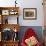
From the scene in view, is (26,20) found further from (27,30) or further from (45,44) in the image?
(45,44)

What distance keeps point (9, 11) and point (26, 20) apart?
71 cm

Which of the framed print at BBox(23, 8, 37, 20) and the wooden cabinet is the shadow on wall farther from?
the framed print at BBox(23, 8, 37, 20)

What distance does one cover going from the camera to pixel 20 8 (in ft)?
19.4

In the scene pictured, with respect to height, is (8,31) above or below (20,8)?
below

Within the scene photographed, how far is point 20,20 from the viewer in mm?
5914

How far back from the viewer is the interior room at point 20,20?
5.77 metres

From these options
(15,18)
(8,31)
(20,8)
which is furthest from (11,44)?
(20,8)

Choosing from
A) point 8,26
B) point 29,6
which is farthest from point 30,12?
point 8,26

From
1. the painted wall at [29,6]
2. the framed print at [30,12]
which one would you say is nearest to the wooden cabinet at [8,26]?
the painted wall at [29,6]

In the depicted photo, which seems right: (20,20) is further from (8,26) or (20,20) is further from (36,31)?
(36,31)

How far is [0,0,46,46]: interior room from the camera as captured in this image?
5766mm

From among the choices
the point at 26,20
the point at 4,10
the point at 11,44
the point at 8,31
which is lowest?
the point at 11,44

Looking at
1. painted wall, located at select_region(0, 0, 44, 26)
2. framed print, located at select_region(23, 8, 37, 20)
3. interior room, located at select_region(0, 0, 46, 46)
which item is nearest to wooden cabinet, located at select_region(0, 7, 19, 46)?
interior room, located at select_region(0, 0, 46, 46)

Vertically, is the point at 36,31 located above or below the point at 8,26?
below
